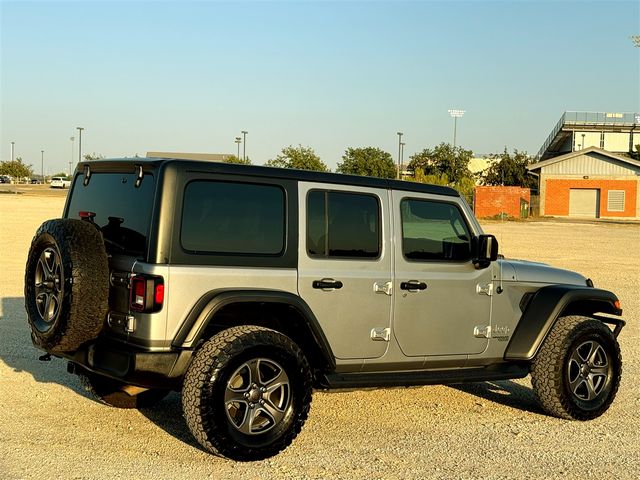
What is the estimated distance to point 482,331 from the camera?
260 inches

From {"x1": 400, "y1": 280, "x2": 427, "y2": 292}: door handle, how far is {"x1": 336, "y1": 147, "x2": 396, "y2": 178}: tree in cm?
7672

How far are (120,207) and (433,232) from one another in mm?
2424

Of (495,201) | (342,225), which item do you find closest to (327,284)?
(342,225)

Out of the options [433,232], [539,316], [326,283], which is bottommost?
[539,316]

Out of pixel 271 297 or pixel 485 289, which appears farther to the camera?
pixel 485 289

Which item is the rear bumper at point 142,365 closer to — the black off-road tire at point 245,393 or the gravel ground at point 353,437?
the black off-road tire at point 245,393

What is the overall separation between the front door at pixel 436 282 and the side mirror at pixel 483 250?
47 mm

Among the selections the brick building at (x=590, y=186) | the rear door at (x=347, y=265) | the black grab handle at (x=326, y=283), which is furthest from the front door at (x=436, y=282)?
the brick building at (x=590, y=186)

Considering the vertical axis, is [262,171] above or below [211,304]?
above

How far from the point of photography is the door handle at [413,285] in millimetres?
6164

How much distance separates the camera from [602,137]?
9469 cm

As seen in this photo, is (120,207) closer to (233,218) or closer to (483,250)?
(233,218)

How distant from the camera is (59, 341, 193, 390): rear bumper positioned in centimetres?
511

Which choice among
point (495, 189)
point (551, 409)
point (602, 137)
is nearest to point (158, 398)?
point (551, 409)
